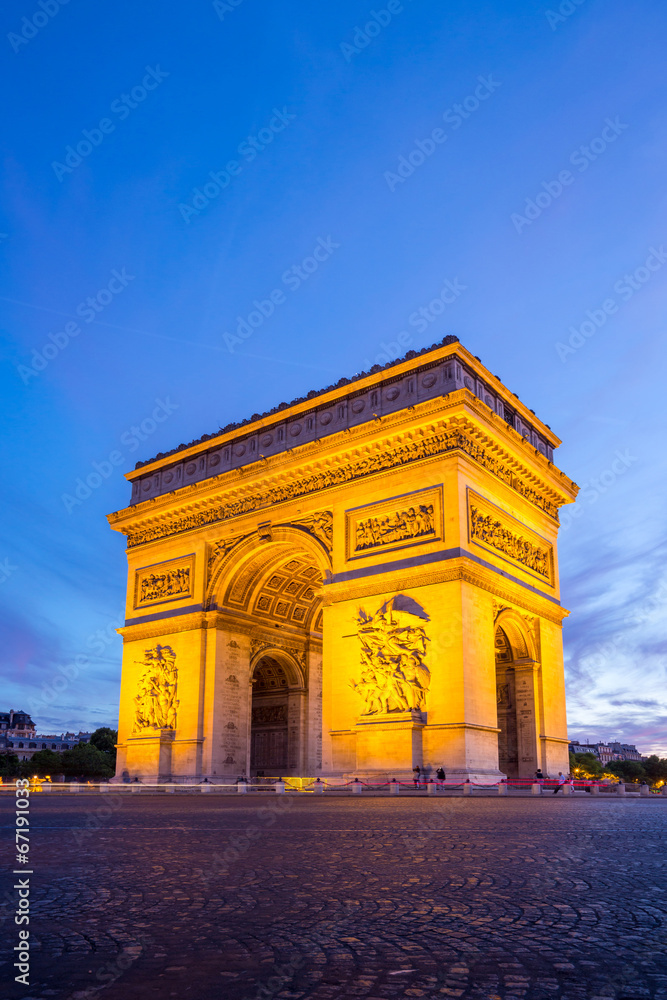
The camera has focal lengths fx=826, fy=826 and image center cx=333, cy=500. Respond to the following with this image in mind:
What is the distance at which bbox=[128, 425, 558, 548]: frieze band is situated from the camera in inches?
853

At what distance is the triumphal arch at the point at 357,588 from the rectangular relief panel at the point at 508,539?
0.26 feet

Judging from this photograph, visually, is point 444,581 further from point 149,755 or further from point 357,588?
point 149,755

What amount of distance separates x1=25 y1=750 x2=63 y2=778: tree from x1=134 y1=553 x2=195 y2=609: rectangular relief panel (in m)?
39.3

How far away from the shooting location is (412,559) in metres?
21.2

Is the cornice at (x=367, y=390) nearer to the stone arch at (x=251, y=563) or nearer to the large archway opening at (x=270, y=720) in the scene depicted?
the stone arch at (x=251, y=563)

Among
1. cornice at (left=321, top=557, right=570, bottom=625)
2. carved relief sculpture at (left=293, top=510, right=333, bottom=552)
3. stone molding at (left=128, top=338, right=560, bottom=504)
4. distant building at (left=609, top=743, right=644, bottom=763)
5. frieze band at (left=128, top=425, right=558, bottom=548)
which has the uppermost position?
stone molding at (left=128, top=338, right=560, bottom=504)

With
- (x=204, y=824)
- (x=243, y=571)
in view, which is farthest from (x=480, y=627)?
(x=204, y=824)

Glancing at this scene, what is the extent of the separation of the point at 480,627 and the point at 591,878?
1737cm

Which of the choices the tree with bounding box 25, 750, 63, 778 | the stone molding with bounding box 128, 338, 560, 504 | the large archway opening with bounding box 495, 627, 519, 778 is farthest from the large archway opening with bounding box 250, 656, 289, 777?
the tree with bounding box 25, 750, 63, 778

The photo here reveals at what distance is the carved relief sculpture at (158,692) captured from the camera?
26.7 meters

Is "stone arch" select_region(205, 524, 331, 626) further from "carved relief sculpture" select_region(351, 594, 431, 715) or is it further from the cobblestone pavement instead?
the cobblestone pavement

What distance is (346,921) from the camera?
262cm

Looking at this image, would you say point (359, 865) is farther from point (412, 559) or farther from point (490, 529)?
point (490, 529)

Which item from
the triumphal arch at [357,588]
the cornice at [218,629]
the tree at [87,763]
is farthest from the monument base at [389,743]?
the tree at [87,763]
